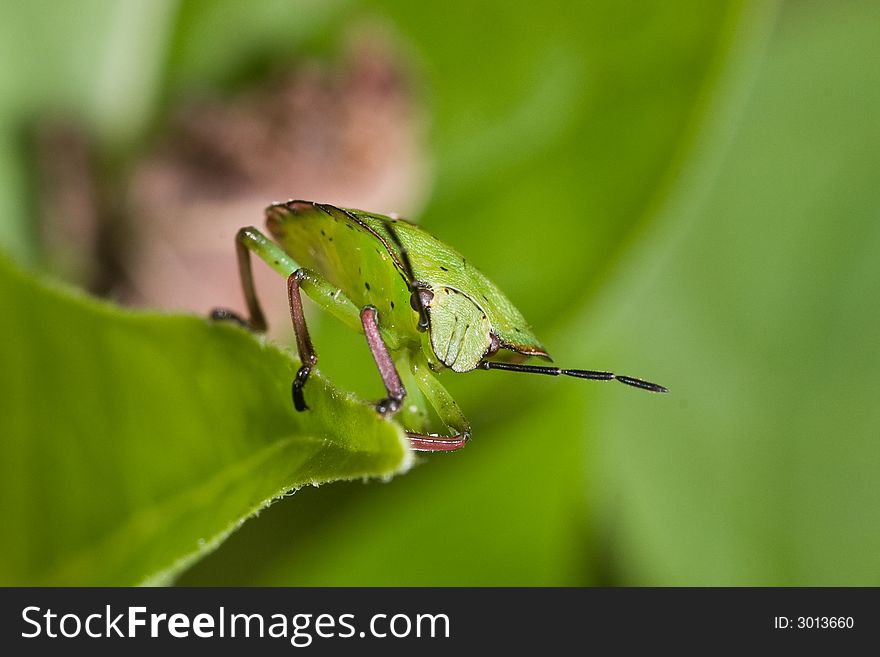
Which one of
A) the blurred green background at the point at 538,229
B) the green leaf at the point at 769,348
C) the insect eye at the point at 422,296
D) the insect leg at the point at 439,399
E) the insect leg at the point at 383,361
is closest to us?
the insect leg at the point at 383,361

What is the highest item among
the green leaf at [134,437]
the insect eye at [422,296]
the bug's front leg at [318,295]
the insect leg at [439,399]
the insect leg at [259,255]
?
the insect leg at [259,255]

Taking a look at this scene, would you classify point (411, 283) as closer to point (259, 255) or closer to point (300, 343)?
point (300, 343)

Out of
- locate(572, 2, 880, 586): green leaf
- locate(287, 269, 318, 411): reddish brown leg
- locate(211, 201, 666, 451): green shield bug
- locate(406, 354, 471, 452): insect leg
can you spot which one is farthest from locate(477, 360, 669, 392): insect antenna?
locate(572, 2, 880, 586): green leaf

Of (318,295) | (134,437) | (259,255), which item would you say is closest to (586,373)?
(318,295)

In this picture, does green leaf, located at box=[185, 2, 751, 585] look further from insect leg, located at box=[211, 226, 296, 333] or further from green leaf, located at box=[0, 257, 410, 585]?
green leaf, located at box=[0, 257, 410, 585]

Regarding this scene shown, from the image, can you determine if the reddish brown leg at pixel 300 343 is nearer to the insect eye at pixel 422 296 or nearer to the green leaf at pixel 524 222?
the insect eye at pixel 422 296

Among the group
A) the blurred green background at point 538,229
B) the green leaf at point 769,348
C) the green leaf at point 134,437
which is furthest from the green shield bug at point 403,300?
the green leaf at point 769,348

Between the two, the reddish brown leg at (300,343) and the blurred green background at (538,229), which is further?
the blurred green background at (538,229)

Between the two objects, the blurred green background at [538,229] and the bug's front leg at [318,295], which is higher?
the blurred green background at [538,229]
